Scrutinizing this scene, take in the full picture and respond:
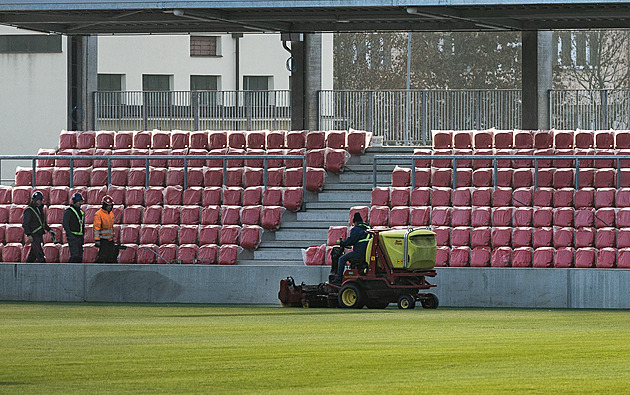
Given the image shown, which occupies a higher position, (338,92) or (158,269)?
(338,92)

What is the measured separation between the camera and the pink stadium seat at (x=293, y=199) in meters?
26.9

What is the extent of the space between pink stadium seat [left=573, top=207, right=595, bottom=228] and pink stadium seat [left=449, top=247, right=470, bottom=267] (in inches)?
80.6

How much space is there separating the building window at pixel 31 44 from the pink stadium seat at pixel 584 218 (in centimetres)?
4432

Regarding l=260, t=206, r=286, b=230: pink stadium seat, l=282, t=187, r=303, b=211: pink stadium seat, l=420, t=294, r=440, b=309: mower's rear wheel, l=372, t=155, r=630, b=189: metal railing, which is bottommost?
l=420, t=294, r=440, b=309: mower's rear wheel

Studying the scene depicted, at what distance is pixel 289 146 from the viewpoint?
29.5 meters

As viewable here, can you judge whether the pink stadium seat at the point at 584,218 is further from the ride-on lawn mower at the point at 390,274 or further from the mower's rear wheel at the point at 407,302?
the mower's rear wheel at the point at 407,302

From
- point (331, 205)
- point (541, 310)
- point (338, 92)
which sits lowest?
point (541, 310)

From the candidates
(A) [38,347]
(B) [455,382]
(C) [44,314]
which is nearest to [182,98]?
(C) [44,314]

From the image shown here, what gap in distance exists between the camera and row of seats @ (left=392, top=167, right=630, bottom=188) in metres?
25.2

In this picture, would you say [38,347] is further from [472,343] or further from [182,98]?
[182,98]

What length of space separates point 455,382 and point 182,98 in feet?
80.6

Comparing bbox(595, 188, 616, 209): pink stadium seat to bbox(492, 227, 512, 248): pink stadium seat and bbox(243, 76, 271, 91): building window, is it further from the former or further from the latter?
bbox(243, 76, 271, 91): building window

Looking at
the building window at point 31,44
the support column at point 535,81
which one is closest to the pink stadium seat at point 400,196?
the support column at point 535,81

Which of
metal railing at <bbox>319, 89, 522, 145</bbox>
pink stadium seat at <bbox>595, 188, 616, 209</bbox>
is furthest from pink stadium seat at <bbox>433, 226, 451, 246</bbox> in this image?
metal railing at <bbox>319, 89, 522, 145</bbox>
